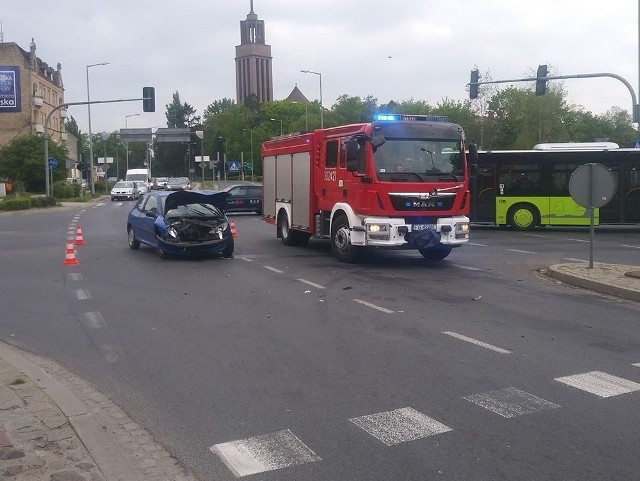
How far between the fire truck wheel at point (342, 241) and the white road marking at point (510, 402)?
9.83 metres

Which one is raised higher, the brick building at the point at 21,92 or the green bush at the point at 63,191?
the brick building at the point at 21,92

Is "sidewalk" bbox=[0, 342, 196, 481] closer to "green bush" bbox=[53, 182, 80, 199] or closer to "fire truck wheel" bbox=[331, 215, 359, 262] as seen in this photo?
"fire truck wheel" bbox=[331, 215, 359, 262]

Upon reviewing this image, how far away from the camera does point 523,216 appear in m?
26.7

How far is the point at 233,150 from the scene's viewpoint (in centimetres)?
11250

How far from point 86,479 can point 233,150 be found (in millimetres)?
109182

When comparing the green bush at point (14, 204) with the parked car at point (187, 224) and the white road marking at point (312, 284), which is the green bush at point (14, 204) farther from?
the white road marking at point (312, 284)

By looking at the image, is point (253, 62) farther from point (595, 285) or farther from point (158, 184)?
point (595, 285)

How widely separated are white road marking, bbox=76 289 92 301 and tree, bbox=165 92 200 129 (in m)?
147

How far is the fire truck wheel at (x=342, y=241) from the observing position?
16594mm

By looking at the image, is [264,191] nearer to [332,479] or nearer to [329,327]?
[329,327]

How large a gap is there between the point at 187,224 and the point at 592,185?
339 inches

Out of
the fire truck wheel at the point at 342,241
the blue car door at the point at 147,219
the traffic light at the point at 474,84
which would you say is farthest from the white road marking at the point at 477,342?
the traffic light at the point at 474,84

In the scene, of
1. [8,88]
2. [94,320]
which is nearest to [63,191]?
[8,88]

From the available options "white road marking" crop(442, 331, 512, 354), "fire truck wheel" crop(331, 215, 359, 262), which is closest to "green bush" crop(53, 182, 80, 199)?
"fire truck wheel" crop(331, 215, 359, 262)
